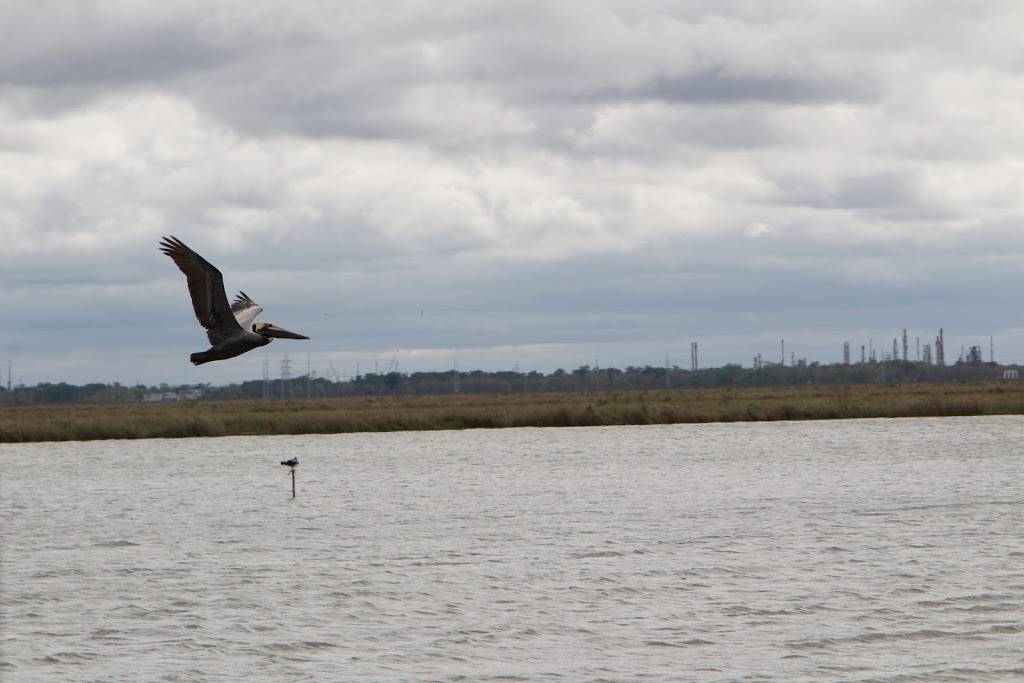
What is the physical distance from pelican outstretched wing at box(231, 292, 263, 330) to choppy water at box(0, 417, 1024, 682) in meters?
4.22

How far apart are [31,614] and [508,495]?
18.8 m

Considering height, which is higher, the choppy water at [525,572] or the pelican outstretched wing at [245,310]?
the pelican outstretched wing at [245,310]

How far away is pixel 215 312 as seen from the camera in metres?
20.8

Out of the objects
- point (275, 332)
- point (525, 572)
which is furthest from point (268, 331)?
point (525, 572)

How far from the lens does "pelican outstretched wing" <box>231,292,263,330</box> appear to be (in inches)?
897

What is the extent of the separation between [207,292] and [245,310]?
3115mm

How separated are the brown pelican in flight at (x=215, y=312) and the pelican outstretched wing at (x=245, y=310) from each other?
29.0 inches

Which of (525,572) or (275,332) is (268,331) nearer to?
(275,332)

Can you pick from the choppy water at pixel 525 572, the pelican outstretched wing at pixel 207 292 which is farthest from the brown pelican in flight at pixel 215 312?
the choppy water at pixel 525 572

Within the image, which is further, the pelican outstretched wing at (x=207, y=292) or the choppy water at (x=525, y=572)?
the pelican outstretched wing at (x=207, y=292)

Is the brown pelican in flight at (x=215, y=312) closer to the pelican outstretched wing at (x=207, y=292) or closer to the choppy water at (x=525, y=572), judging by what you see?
the pelican outstretched wing at (x=207, y=292)

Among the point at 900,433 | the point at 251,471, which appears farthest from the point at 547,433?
the point at 251,471

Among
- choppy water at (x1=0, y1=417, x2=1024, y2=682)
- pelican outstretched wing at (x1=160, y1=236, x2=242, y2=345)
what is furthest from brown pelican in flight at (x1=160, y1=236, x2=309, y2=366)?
choppy water at (x1=0, y1=417, x2=1024, y2=682)

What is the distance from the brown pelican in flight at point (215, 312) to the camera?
2048 centimetres
